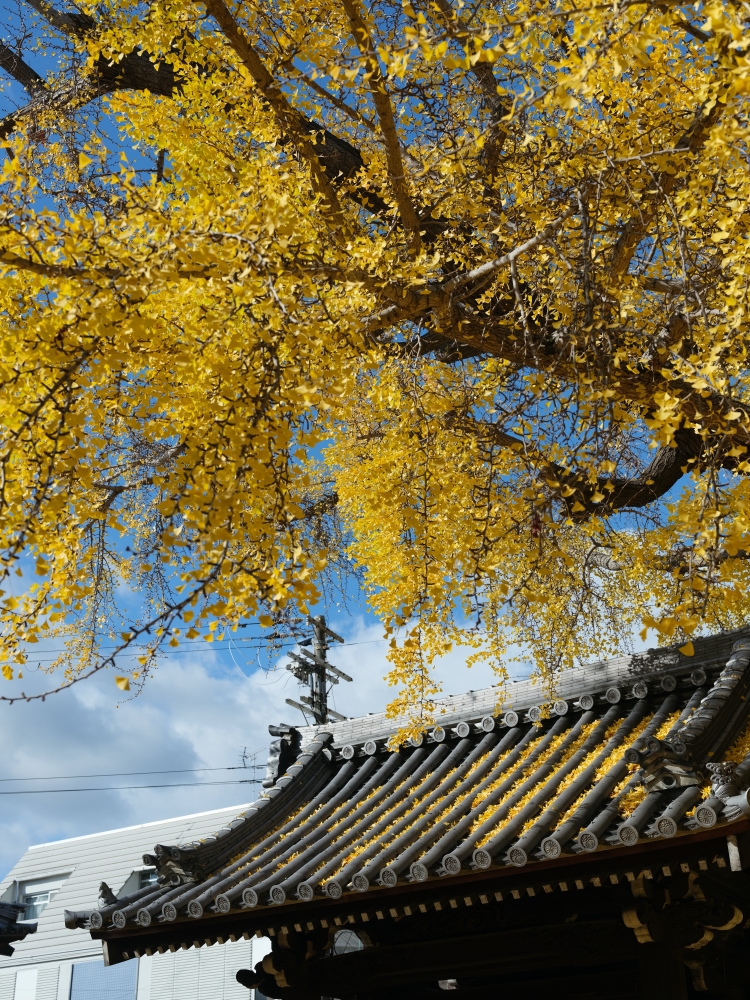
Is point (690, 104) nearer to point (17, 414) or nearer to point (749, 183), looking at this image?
point (749, 183)

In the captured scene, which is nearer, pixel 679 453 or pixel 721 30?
pixel 721 30

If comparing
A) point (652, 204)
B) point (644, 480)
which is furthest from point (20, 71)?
point (644, 480)

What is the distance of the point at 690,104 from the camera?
4.61 m

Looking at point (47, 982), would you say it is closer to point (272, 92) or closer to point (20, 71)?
point (20, 71)

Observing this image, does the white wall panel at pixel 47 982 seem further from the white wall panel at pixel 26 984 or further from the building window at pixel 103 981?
the building window at pixel 103 981

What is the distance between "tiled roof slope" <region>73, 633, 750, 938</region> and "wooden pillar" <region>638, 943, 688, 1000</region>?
691 mm

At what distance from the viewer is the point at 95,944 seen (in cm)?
1309

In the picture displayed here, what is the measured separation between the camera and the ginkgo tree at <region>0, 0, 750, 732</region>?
115 inches

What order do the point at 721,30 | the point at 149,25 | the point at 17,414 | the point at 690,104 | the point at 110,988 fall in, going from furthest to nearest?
the point at 110,988 → the point at 149,25 → the point at 690,104 → the point at 17,414 → the point at 721,30

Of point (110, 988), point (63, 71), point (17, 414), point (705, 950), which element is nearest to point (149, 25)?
point (63, 71)

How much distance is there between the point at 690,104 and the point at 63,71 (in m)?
4.34

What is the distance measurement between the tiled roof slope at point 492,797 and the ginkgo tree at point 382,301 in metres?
0.65

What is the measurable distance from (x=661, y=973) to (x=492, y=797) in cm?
131

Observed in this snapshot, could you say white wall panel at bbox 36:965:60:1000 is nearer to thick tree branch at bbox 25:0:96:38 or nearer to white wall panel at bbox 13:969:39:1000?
white wall panel at bbox 13:969:39:1000
